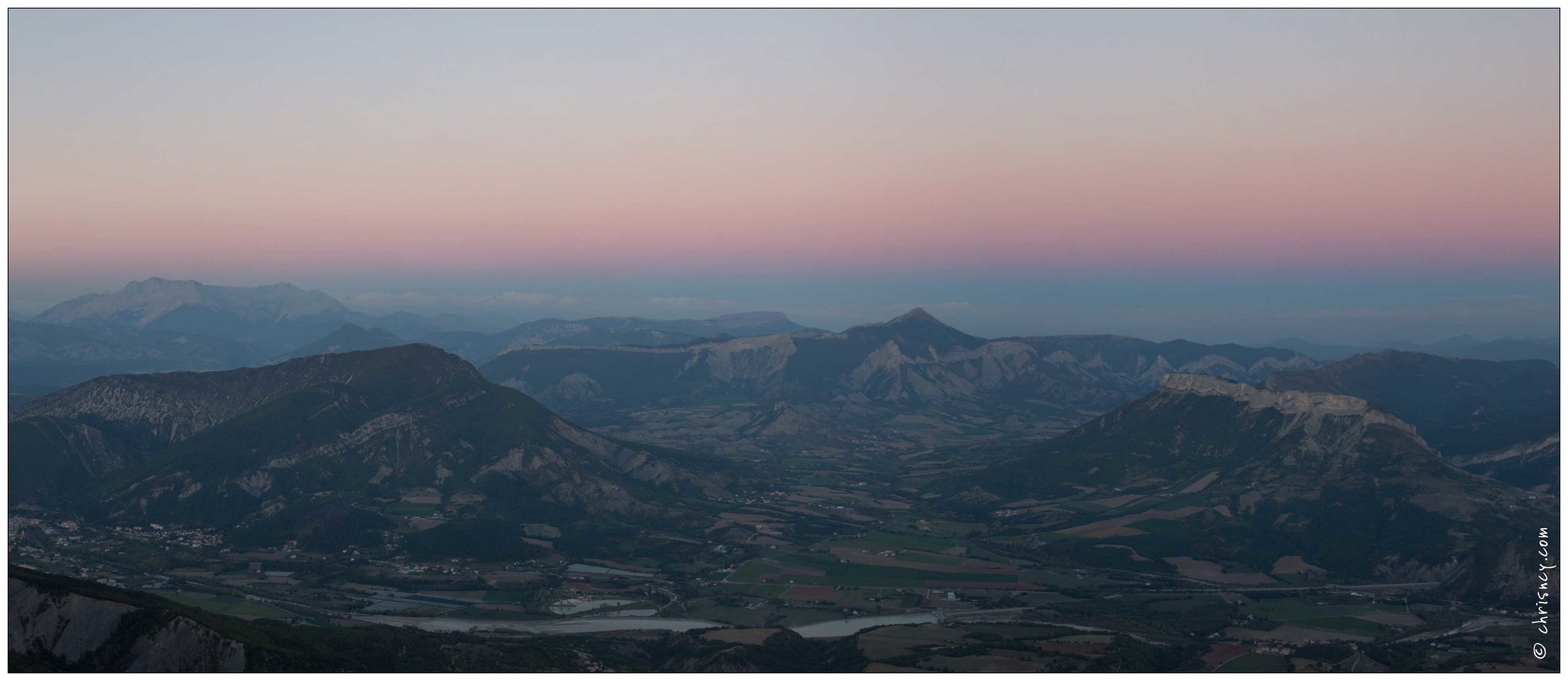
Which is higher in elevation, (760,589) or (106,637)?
(106,637)

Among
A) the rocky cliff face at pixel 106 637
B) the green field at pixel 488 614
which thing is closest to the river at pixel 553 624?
the green field at pixel 488 614

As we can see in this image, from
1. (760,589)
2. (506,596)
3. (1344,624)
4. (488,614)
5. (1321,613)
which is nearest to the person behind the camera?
(1344,624)

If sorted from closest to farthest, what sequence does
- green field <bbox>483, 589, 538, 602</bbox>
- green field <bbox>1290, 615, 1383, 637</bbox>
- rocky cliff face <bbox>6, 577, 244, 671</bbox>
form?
rocky cliff face <bbox>6, 577, 244, 671</bbox> < green field <bbox>1290, 615, 1383, 637</bbox> < green field <bbox>483, 589, 538, 602</bbox>

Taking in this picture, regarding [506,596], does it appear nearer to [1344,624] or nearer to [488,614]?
[488,614]

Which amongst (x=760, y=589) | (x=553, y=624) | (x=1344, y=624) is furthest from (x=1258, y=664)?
(x=553, y=624)

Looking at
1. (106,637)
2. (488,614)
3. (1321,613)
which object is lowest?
(488,614)

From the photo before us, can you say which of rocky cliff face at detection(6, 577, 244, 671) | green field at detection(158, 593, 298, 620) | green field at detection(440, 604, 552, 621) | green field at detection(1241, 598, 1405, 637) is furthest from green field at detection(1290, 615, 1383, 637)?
green field at detection(158, 593, 298, 620)

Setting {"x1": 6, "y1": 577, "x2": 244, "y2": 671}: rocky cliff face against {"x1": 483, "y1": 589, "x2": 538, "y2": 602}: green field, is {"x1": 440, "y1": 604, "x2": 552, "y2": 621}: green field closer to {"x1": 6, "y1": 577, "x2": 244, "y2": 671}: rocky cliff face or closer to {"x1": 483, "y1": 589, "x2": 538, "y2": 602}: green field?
{"x1": 483, "y1": 589, "x2": 538, "y2": 602}: green field

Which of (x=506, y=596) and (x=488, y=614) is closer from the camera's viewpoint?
(x=488, y=614)
